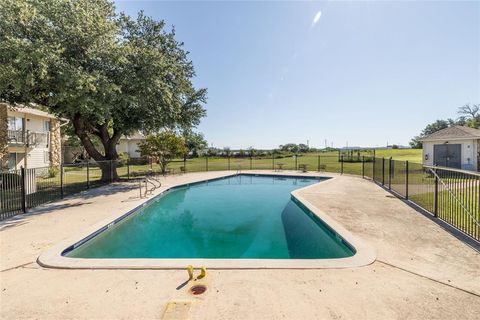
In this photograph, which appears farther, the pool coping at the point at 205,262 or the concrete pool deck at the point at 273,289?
the pool coping at the point at 205,262

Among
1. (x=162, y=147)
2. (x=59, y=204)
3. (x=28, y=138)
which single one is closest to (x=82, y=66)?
(x=59, y=204)

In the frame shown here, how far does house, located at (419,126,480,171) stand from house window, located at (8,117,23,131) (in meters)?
30.8

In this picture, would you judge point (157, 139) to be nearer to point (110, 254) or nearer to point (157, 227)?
point (157, 227)

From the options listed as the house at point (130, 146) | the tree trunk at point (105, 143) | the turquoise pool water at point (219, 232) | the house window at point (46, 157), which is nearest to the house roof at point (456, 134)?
the turquoise pool water at point (219, 232)

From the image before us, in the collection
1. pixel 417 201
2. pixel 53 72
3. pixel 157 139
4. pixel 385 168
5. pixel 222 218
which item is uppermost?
pixel 53 72

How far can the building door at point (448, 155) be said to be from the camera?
59.5ft

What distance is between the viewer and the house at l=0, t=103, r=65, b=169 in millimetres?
15977

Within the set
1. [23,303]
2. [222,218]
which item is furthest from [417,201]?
[23,303]

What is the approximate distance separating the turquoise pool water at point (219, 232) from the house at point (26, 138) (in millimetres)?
12156

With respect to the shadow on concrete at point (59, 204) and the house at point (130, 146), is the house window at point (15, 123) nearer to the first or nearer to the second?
the shadow on concrete at point (59, 204)

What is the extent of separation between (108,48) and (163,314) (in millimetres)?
12596

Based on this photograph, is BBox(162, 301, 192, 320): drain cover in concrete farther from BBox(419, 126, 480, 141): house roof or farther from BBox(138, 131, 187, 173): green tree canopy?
BBox(419, 126, 480, 141): house roof

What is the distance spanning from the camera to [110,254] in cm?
575

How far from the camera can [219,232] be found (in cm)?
776
